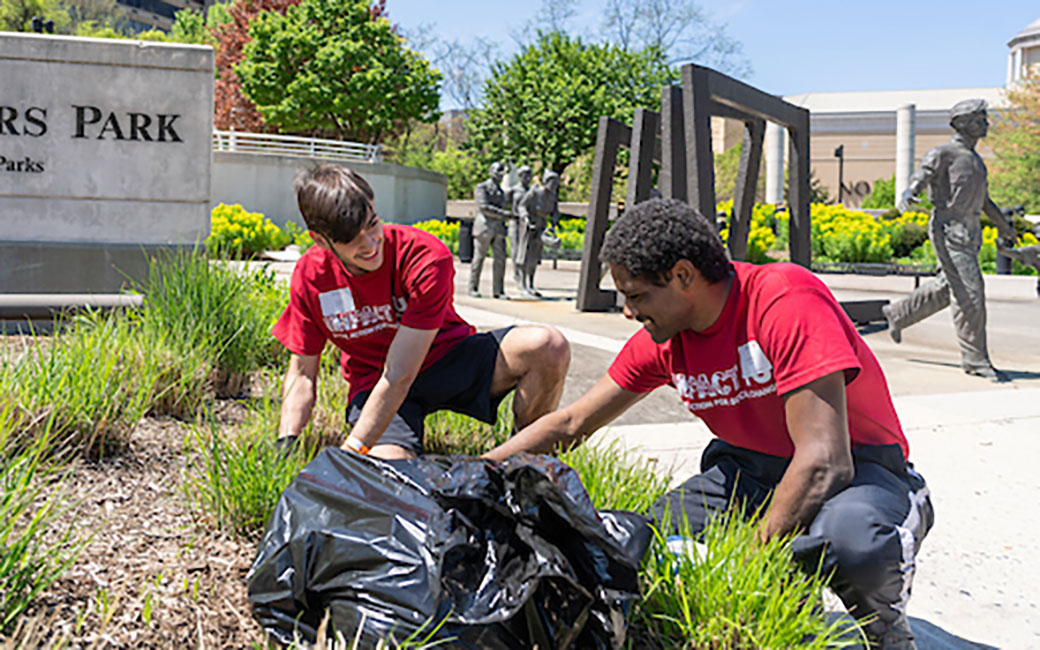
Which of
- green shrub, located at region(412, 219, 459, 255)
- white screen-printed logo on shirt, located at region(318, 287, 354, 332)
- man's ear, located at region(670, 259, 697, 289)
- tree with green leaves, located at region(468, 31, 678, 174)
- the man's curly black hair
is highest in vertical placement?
tree with green leaves, located at region(468, 31, 678, 174)

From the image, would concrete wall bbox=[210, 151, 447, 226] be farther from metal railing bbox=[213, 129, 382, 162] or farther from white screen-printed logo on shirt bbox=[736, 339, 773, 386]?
white screen-printed logo on shirt bbox=[736, 339, 773, 386]

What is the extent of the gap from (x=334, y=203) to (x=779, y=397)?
55.4 inches

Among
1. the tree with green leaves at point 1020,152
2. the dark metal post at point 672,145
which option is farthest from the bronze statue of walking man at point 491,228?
the tree with green leaves at point 1020,152

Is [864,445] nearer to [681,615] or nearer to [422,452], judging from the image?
[681,615]

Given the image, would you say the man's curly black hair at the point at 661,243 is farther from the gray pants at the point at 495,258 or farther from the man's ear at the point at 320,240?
the gray pants at the point at 495,258

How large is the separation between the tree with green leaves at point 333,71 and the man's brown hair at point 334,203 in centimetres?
3545

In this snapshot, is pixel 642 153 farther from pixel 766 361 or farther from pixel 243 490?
pixel 243 490

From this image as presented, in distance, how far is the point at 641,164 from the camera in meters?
10.9

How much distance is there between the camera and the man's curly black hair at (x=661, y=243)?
7.48 ft

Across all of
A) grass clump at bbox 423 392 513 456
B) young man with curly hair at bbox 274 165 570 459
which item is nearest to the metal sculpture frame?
grass clump at bbox 423 392 513 456

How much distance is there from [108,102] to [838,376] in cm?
588

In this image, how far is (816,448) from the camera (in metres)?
2.19

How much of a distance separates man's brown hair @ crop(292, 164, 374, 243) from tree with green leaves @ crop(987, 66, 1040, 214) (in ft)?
118

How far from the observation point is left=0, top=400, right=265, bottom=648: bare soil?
195 centimetres
